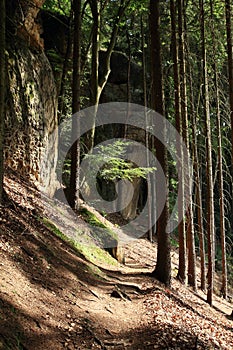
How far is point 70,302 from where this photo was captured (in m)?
6.28

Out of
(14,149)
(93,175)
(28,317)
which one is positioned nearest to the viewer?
(28,317)

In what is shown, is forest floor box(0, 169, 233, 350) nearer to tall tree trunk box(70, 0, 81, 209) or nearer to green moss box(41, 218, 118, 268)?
green moss box(41, 218, 118, 268)

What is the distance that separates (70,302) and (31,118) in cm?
735

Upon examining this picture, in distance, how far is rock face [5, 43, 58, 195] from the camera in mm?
10641

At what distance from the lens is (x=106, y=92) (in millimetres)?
25156

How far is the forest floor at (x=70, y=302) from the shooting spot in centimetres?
485

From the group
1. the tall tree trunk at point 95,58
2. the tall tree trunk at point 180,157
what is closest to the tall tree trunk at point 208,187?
the tall tree trunk at point 180,157

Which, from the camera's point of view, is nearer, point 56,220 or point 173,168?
point 56,220

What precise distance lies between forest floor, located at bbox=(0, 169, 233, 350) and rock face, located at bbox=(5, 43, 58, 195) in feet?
3.83

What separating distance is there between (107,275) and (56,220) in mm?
2491

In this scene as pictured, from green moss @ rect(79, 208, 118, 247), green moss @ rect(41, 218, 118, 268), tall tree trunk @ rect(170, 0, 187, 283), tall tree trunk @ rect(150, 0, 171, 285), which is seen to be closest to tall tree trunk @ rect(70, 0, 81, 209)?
green moss @ rect(79, 208, 118, 247)

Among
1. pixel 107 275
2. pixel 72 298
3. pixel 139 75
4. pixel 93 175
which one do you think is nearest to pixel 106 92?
pixel 139 75

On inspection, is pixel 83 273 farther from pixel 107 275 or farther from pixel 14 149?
pixel 14 149

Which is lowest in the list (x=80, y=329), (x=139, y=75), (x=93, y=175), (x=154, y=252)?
(x=154, y=252)
